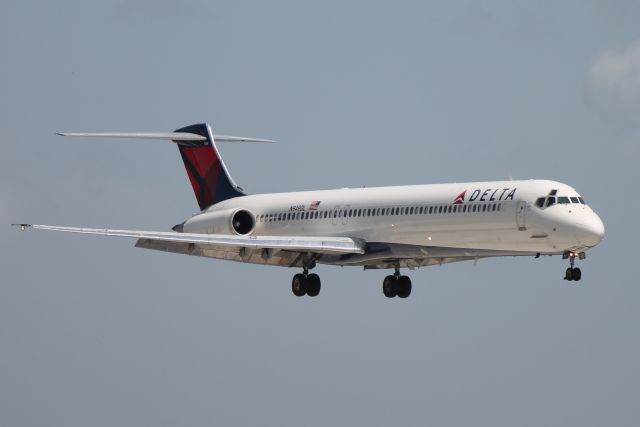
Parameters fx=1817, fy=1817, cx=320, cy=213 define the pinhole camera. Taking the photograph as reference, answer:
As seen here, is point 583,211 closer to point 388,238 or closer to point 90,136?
point 388,238

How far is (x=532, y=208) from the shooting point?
5803cm

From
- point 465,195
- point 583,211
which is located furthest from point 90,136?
point 583,211

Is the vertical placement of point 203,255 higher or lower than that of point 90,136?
lower

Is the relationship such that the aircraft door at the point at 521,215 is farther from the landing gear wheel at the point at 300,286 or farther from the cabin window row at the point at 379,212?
the landing gear wheel at the point at 300,286

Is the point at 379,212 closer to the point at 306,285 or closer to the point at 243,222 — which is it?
the point at 306,285

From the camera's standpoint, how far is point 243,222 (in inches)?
2675

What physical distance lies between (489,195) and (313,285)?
9.10m

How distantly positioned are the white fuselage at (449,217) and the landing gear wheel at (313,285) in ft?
5.11

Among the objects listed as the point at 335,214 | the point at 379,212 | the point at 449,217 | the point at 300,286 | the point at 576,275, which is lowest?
the point at 576,275

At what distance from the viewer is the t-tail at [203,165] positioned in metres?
71.4

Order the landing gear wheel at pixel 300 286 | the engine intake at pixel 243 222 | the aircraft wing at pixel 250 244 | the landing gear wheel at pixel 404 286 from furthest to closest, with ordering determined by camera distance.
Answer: the engine intake at pixel 243 222, the landing gear wheel at pixel 300 286, the landing gear wheel at pixel 404 286, the aircraft wing at pixel 250 244

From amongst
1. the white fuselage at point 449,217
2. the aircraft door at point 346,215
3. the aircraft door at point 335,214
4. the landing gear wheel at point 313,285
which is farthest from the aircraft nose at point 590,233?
the landing gear wheel at point 313,285

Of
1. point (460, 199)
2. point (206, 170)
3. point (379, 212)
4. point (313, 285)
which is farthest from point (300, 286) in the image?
point (206, 170)

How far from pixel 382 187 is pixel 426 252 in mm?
4194
